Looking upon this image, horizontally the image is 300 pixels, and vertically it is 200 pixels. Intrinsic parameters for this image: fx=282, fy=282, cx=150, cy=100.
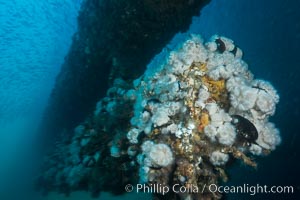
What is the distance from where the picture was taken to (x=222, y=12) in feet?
176

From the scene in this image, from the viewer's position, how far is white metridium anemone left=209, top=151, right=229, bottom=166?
401cm

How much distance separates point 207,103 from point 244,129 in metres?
0.63

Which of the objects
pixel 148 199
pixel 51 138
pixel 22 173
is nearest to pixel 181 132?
pixel 148 199

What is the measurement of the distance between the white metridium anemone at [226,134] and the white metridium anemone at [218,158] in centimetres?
22

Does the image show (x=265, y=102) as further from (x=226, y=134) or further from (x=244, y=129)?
(x=226, y=134)

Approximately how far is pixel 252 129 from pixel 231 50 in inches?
70.9

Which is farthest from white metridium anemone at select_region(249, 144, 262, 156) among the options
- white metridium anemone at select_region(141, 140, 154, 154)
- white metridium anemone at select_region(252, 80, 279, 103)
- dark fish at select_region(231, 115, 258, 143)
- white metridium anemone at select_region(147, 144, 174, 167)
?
white metridium anemone at select_region(141, 140, 154, 154)

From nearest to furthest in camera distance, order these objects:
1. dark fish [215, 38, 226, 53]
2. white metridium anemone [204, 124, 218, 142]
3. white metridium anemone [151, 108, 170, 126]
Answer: white metridium anemone [204, 124, 218, 142] < white metridium anemone [151, 108, 170, 126] < dark fish [215, 38, 226, 53]

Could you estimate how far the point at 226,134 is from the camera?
3.86 metres

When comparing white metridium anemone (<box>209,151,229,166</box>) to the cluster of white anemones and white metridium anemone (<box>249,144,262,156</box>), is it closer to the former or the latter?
the cluster of white anemones

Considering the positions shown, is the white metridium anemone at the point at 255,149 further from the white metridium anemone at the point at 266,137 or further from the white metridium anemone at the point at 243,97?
the white metridium anemone at the point at 243,97

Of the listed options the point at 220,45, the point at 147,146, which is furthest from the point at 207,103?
the point at 220,45

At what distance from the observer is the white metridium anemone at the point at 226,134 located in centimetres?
385

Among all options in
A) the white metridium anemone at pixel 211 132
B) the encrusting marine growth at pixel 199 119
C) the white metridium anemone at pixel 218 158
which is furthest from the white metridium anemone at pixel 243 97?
the white metridium anemone at pixel 218 158
